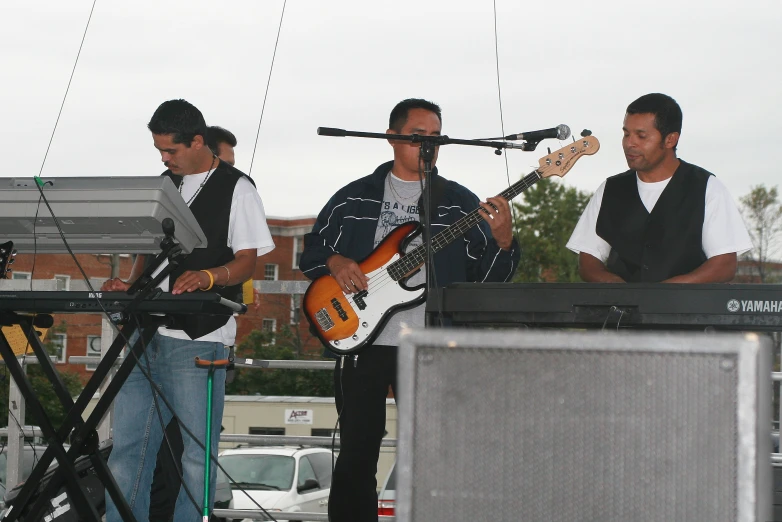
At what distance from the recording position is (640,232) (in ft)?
10.9

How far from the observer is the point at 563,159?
12.5 feet

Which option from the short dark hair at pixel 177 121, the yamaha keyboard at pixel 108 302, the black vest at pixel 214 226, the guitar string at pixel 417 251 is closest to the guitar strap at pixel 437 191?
the guitar string at pixel 417 251

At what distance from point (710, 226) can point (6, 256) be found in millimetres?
2197

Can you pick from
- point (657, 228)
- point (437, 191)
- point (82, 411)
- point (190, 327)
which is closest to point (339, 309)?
point (437, 191)

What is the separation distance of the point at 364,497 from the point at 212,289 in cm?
91

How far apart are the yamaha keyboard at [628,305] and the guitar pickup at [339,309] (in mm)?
1067

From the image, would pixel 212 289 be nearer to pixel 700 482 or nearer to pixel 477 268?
pixel 477 268

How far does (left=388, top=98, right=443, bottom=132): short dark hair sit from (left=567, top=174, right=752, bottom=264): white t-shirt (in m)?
0.83

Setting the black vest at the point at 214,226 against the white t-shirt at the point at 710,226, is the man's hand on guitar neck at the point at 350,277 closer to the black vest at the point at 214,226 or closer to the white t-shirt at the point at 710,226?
the black vest at the point at 214,226

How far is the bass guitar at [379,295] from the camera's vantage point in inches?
143

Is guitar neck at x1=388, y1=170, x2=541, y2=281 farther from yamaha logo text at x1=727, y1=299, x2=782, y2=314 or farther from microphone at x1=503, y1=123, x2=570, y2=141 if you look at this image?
yamaha logo text at x1=727, y1=299, x2=782, y2=314

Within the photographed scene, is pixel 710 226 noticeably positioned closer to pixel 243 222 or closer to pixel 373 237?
pixel 373 237

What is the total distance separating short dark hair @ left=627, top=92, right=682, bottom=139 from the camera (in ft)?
11.2

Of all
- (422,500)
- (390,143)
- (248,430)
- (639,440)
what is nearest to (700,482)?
(639,440)
